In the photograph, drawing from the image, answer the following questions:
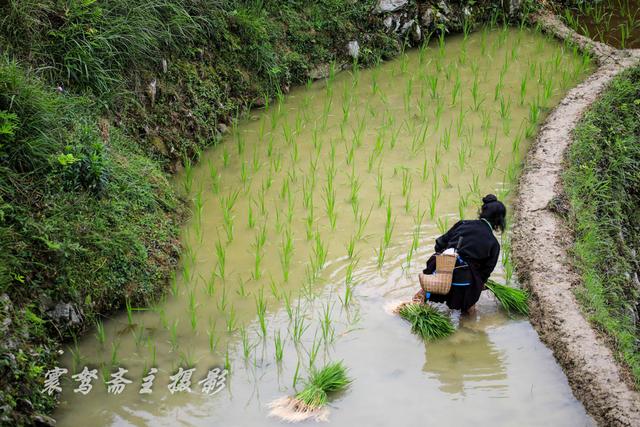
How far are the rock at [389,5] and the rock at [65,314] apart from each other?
5669 mm

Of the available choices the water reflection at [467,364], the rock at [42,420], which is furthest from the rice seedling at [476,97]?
the rock at [42,420]

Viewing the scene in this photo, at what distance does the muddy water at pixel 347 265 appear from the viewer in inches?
165

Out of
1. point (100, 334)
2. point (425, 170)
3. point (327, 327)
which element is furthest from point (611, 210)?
point (100, 334)

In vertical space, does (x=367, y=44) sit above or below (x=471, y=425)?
above

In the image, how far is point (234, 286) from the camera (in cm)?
520

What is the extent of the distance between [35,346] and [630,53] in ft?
24.1

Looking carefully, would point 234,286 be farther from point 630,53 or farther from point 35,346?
point 630,53

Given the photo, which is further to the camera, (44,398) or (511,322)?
(511,322)

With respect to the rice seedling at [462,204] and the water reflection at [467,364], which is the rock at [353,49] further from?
the water reflection at [467,364]

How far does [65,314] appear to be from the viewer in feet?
15.0

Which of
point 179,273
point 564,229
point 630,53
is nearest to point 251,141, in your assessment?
point 179,273

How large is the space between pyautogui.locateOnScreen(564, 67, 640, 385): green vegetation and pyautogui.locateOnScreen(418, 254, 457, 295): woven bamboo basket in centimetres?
89

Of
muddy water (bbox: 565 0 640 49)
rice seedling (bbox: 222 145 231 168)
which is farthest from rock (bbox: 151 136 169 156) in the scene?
muddy water (bbox: 565 0 640 49)

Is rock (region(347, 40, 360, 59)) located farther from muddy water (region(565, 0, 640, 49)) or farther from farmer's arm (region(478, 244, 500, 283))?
farmer's arm (region(478, 244, 500, 283))
